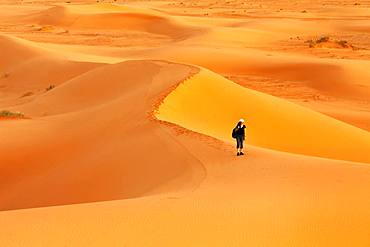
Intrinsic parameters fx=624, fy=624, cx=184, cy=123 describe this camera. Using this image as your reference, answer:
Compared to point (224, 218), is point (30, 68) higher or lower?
lower

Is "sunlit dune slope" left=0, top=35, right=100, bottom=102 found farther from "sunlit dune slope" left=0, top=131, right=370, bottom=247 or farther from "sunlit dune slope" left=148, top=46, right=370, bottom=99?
"sunlit dune slope" left=0, top=131, right=370, bottom=247

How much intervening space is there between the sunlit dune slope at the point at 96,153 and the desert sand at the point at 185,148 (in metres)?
0.04

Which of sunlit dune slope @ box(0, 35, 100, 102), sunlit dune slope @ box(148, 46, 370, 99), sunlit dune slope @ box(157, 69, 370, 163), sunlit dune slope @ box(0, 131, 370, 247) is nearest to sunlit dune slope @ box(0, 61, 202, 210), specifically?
sunlit dune slope @ box(157, 69, 370, 163)

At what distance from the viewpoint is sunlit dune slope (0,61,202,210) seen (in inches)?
368

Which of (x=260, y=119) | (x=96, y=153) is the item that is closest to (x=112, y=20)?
(x=260, y=119)

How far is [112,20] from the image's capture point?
150 ft

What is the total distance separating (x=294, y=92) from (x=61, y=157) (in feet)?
41.7

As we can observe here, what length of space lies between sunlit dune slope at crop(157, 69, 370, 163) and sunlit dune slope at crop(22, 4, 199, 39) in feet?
84.2

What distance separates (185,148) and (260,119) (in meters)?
5.21

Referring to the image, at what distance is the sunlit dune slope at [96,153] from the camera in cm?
936

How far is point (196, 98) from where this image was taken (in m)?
14.6

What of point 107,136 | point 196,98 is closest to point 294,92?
point 196,98

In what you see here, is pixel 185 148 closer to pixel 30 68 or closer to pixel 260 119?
pixel 260 119

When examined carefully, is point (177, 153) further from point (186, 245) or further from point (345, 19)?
point (345, 19)
